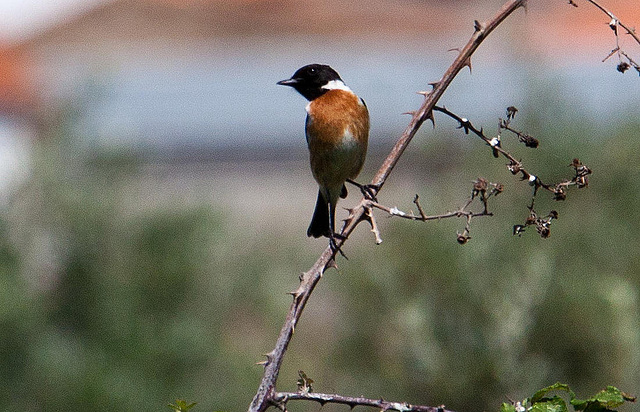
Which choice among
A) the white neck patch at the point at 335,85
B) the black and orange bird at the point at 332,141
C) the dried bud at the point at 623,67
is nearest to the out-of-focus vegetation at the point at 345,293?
the white neck patch at the point at 335,85

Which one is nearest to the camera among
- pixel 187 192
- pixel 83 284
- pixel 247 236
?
pixel 83 284

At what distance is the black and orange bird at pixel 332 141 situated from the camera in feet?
13.7

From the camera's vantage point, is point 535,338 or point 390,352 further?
point 390,352

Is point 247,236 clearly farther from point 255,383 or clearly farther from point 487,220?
point 487,220

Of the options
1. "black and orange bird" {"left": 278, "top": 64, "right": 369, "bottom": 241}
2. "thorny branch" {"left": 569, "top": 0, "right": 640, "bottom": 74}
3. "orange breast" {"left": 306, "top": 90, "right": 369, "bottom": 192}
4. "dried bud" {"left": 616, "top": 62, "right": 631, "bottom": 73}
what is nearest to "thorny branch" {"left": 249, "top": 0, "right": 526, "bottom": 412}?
"thorny branch" {"left": 569, "top": 0, "right": 640, "bottom": 74}

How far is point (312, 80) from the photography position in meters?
4.60

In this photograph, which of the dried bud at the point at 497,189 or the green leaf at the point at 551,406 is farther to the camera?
the dried bud at the point at 497,189

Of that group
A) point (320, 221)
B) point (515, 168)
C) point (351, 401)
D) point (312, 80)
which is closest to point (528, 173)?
point (515, 168)

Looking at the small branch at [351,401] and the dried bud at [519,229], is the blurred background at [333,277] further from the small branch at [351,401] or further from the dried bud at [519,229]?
the small branch at [351,401]

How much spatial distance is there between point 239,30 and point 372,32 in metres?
4.44

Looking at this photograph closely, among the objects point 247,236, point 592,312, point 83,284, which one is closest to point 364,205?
point 592,312

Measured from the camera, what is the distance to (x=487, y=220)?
7988 millimetres

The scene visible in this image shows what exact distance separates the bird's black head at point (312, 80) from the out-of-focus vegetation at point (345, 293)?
2.30 meters

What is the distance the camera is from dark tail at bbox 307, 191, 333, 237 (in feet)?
13.1
